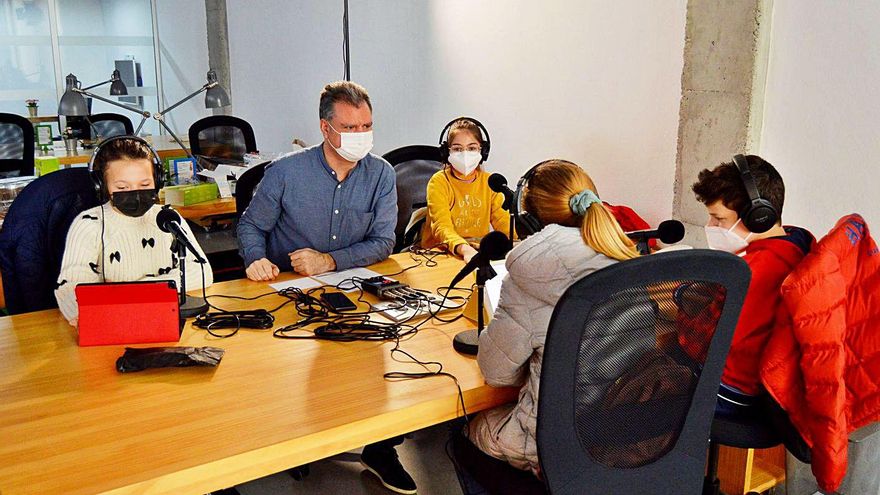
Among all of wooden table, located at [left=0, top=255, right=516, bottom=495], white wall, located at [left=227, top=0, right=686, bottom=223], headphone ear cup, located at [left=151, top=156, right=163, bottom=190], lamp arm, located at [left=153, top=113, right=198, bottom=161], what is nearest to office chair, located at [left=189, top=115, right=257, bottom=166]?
lamp arm, located at [left=153, top=113, right=198, bottom=161]

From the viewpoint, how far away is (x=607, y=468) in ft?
4.83

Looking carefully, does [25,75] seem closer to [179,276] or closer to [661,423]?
[179,276]

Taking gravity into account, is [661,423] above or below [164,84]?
below

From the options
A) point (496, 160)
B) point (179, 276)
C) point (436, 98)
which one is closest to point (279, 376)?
point (179, 276)

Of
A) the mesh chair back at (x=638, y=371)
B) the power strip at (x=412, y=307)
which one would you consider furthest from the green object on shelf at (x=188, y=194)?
the mesh chair back at (x=638, y=371)

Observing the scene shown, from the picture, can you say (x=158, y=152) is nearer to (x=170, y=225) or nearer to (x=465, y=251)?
(x=465, y=251)

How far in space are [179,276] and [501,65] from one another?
93.6 inches

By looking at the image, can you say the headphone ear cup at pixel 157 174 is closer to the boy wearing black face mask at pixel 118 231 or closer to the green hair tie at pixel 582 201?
the boy wearing black face mask at pixel 118 231

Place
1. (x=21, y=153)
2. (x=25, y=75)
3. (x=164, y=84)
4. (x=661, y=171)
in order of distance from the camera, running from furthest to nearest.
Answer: (x=164, y=84)
(x=25, y=75)
(x=21, y=153)
(x=661, y=171)

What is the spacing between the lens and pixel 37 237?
2.28m

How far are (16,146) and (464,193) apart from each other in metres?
3.37

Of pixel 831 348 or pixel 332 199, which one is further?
pixel 332 199

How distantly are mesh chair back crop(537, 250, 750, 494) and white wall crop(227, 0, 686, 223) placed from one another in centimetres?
181

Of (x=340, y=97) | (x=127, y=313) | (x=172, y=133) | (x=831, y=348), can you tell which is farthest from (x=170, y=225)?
(x=172, y=133)
